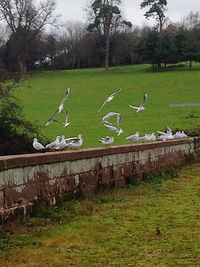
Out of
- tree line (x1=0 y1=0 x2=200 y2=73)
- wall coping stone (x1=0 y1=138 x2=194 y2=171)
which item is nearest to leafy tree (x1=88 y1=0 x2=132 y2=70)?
tree line (x1=0 y1=0 x2=200 y2=73)

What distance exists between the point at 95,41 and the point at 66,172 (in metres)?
73.8

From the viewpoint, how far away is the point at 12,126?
53.8 ft

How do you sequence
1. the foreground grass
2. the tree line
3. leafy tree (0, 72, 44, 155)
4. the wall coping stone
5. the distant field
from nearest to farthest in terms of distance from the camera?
the foreground grass < the wall coping stone < leafy tree (0, 72, 44, 155) < the distant field < the tree line

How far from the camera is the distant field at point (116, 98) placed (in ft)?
90.5

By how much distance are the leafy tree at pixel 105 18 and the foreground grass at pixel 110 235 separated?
71.4 metres

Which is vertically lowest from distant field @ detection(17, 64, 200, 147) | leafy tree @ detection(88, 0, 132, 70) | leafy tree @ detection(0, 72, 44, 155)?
distant field @ detection(17, 64, 200, 147)

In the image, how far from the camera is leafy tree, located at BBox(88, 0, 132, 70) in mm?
80556

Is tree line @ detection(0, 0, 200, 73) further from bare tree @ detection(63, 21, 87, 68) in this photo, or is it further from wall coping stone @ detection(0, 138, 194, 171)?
wall coping stone @ detection(0, 138, 194, 171)

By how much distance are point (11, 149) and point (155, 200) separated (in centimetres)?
694

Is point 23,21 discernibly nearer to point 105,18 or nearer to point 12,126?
point 105,18

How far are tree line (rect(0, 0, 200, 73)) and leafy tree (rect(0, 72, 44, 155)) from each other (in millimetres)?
45201

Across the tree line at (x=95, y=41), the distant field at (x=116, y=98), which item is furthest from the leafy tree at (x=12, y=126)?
the tree line at (x=95, y=41)

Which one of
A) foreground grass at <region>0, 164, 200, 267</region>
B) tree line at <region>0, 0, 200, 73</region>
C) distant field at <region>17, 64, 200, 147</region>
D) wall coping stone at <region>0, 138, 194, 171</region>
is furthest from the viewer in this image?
tree line at <region>0, 0, 200, 73</region>

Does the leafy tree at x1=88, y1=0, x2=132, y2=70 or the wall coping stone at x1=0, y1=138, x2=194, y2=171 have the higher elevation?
the leafy tree at x1=88, y1=0, x2=132, y2=70
